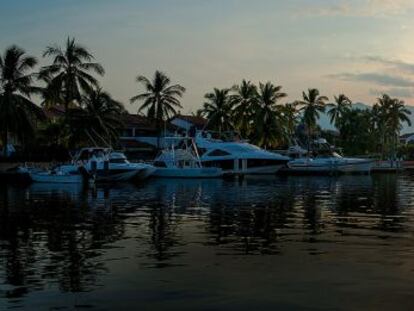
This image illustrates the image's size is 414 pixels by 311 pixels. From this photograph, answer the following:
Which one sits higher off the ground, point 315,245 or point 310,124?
point 310,124

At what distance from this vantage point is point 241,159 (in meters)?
80.6

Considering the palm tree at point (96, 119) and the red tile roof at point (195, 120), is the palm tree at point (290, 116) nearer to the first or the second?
the red tile roof at point (195, 120)

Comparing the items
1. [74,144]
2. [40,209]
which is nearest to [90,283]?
[40,209]

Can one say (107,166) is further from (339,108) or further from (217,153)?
(339,108)

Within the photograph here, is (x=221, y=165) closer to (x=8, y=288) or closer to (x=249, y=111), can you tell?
(x=249, y=111)

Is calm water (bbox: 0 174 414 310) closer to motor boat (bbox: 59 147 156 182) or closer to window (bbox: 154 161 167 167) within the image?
motor boat (bbox: 59 147 156 182)

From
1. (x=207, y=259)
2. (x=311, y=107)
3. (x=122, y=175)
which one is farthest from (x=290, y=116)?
(x=207, y=259)

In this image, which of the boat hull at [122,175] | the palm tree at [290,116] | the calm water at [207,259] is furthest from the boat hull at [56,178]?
the palm tree at [290,116]

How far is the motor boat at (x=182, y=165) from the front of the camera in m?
69.3

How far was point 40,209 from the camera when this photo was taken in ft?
103

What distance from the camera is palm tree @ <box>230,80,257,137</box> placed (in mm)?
99438

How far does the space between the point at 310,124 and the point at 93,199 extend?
74420 millimetres

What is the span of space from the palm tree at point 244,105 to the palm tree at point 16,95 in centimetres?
3943

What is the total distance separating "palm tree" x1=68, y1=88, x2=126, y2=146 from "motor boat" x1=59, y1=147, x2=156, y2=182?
6214 mm
